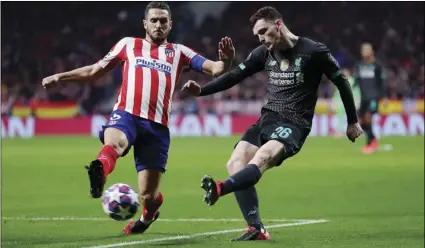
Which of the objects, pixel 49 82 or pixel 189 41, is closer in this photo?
pixel 49 82

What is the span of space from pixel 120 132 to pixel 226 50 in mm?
1134

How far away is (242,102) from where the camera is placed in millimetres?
29109

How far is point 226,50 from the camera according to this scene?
772 cm

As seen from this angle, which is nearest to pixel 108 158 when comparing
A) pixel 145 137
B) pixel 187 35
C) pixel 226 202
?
pixel 145 137

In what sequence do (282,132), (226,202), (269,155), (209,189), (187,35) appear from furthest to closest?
(187,35) < (226,202) < (282,132) < (269,155) < (209,189)

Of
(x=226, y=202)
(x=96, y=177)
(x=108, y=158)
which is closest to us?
(x=96, y=177)

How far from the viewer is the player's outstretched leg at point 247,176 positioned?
6285 millimetres

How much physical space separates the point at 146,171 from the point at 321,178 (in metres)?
6.89

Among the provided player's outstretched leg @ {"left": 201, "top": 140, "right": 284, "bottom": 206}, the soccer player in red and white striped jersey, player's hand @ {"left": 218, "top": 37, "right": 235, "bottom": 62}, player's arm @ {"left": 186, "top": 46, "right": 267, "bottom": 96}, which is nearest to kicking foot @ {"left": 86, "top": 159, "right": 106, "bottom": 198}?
the soccer player in red and white striped jersey

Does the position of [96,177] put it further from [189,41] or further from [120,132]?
[189,41]

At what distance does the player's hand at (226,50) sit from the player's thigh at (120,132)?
948mm

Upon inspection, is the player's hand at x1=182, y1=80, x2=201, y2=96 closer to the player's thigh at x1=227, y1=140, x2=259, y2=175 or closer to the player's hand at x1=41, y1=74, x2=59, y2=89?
the player's thigh at x1=227, y1=140, x2=259, y2=175

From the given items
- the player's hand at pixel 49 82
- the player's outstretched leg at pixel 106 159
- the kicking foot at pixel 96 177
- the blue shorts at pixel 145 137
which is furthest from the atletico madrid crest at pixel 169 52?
the kicking foot at pixel 96 177

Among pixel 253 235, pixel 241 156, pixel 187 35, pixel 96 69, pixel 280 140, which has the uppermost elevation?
pixel 187 35
